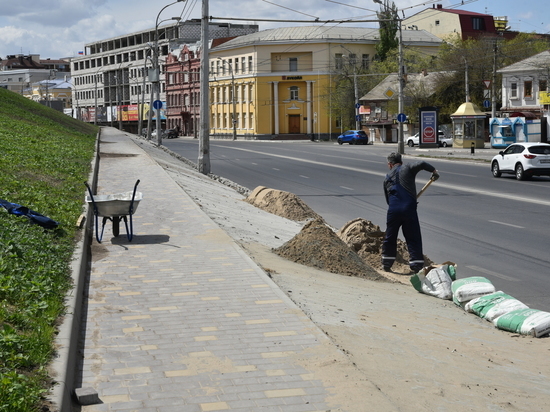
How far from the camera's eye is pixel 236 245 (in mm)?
10914

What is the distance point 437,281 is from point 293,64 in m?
96.0

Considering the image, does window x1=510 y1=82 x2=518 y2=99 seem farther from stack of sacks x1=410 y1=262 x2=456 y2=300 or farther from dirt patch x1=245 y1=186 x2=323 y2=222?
stack of sacks x1=410 y1=262 x2=456 y2=300

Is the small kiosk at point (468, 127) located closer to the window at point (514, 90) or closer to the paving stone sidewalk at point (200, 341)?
the window at point (514, 90)

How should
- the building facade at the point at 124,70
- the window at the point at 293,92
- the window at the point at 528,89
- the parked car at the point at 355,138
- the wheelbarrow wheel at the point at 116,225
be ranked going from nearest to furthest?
the wheelbarrow wheel at the point at 116,225, the window at the point at 528,89, the parked car at the point at 355,138, the window at the point at 293,92, the building facade at the point at 124,70

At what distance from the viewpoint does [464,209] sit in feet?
67.2

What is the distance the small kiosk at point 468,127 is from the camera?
193 feet

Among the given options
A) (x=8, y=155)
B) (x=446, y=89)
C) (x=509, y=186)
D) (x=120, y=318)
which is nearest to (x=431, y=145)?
(x=446, y=89)

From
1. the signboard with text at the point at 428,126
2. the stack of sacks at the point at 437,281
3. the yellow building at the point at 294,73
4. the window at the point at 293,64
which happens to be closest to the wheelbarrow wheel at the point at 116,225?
the stack of sacks at the point at 437,281

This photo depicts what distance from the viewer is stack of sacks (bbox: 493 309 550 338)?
7910mm

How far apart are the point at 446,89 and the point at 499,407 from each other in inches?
2987

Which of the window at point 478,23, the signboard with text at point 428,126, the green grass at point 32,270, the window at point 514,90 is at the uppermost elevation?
the window at point 478,23

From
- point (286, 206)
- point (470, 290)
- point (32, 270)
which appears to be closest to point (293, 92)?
point (286, 206)

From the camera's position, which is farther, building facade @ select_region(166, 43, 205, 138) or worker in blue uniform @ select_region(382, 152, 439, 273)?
building facade @ select_region(166, 43, 205, 138)

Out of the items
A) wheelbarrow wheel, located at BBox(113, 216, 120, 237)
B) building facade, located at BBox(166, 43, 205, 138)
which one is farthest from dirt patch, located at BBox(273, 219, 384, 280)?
building facade, located at BBox(166, 43, 205, 138)
